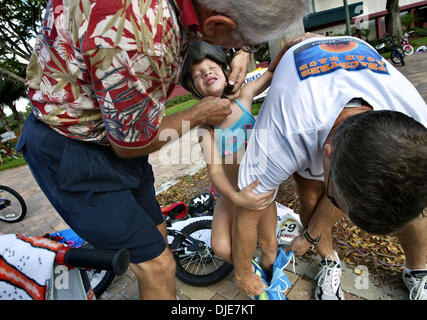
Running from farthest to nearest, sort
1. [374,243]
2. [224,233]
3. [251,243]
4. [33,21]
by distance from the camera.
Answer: [33,21] → [374,243] → [224,233] → [251,243]

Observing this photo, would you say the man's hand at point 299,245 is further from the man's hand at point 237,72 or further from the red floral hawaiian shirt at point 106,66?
the red floral hawaiian shirt at point 106,66

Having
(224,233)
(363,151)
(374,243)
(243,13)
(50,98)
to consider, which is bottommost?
(374,243)

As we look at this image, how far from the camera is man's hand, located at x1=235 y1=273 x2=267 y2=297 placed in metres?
1.85

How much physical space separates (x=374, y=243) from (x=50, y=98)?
2.66 meters

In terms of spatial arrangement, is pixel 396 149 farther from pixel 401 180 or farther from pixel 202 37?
pixel 202 37

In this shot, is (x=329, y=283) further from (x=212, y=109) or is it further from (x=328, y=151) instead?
(x=212, y=109)

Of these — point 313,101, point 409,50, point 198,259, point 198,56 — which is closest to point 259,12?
point 313,101

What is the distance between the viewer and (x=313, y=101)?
125 centimetres

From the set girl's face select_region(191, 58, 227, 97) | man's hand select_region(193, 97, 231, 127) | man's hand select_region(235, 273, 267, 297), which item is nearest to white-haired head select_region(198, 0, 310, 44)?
man's hand select_region(193, 97, 231, 127)

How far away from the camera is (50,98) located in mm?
1123

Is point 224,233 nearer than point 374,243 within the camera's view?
Yes

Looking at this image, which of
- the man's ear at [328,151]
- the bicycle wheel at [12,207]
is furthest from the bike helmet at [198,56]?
the bicycle wheel at [12,207]

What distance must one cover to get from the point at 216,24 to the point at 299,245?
5.45ft
